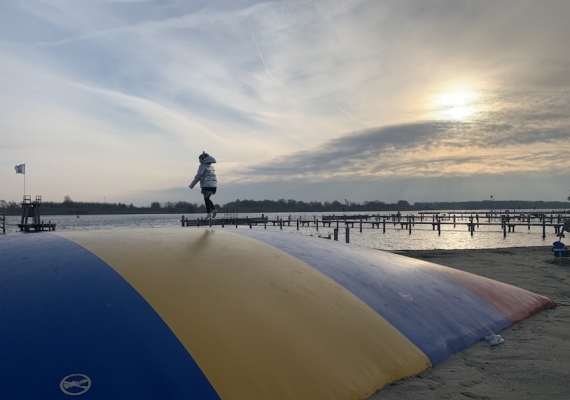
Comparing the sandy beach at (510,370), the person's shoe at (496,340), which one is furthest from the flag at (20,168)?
the person's shoe at (496,340)

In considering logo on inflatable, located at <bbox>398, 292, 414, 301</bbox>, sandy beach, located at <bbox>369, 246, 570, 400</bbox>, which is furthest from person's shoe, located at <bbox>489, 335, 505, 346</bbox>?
logo on inflatable, located at <bbox>398, 292, 414, 301</bbox>

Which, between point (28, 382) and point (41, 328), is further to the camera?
point (41, 328)

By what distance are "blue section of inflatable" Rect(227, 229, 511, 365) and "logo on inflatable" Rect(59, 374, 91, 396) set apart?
10.2 feet

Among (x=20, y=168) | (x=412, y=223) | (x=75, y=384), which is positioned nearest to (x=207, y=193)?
(x=75, y=384)

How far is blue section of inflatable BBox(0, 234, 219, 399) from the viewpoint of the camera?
115 inches

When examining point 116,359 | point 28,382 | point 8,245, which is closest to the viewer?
point 28,382

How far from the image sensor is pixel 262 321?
12.9ft

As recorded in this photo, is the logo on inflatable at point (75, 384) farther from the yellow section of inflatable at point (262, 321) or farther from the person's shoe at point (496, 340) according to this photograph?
the person's shoe at point (496, 340)

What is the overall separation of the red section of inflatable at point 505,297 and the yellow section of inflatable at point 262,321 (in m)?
2.72

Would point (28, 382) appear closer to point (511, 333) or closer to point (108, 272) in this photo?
point (108, 272)

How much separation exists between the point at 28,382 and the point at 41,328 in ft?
1.77

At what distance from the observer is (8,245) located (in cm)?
511

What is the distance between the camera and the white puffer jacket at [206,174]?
758 cm

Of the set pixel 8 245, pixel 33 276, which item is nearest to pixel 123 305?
pixel 33 276
